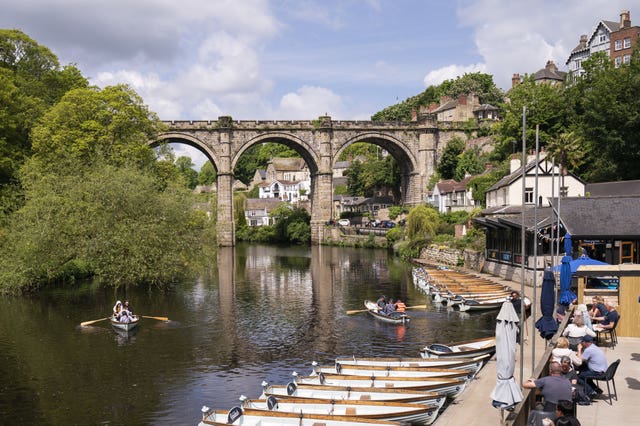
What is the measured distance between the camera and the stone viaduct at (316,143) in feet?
250

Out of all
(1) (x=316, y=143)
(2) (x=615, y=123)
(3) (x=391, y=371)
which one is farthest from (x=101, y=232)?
(1) (x=316, y=143)

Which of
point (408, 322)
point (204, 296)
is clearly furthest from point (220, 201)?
point (408, 322)

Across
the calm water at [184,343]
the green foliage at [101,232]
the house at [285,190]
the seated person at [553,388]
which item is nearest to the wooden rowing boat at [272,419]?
the calm water at [184,343]

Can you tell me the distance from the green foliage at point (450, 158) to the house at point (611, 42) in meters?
17.5

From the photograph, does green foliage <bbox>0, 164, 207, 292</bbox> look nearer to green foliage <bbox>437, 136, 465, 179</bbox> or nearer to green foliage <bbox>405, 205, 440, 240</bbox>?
green foliage <bbox>405, 205, 440, 240</bbox>

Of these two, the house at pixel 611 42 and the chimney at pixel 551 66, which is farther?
the chimney at pixel 551 66

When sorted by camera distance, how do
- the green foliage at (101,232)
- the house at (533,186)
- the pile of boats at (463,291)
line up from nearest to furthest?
the pile of boats at (463,291)
the green foliage at (101,232)
the house at (533,186)

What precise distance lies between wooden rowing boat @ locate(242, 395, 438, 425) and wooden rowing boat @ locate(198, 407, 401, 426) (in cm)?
25

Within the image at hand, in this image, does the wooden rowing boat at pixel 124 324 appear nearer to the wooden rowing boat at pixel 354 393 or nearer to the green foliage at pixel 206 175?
the wooden rowing boat at pixel 354 393

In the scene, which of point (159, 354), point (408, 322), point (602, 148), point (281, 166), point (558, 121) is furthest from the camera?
point (281, 166)

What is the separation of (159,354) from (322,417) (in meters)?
11.5

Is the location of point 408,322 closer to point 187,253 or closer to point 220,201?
point 187,253

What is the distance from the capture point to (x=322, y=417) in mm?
13312

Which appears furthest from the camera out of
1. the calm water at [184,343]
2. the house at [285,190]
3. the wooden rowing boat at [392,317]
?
the house at [285,190]
